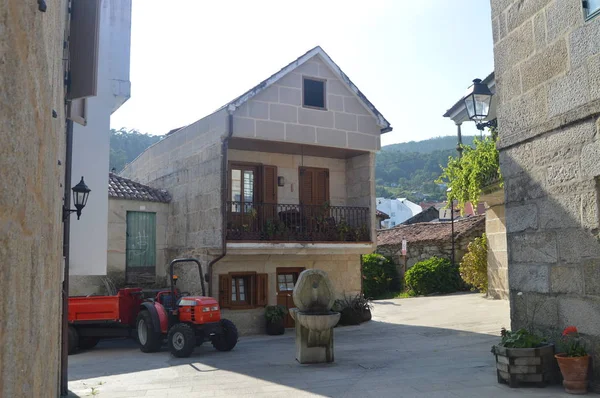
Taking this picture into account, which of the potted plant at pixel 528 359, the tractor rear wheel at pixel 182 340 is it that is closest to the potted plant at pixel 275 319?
the tractor rear wheel at pixel 182 340

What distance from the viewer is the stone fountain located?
8758 mm

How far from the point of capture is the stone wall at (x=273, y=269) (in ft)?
45.0

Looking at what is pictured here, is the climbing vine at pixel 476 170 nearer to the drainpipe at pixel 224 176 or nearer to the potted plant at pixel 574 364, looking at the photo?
the drainpipe at pixel 224 176

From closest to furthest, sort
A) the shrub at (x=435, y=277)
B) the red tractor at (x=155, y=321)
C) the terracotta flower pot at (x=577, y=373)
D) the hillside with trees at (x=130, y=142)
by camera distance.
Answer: the terracotta flower pot at (x=577, y=373) < the red tractor at (x=155, y=321) < the shrub at (x=435, y=277) < the hillside with trees at (x=130, y=142)

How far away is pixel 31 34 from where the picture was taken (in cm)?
146

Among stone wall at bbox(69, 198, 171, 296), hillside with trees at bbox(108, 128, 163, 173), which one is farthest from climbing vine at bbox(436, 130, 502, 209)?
hillside with trees at bbox(108, 128, 163, 173)

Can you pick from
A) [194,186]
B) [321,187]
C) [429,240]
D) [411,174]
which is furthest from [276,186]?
[411,174]

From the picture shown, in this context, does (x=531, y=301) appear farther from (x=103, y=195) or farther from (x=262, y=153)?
(x=262, y=153)

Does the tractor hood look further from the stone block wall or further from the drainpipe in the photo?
the stone block wall

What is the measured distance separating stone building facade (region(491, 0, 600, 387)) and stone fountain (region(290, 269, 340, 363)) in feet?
10.4

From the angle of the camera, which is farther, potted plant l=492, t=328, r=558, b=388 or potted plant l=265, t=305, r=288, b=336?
potted plant l=265, t=305, r=288, b=336

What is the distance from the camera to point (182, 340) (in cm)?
1012

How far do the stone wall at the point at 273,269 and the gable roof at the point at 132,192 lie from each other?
2.87 meters

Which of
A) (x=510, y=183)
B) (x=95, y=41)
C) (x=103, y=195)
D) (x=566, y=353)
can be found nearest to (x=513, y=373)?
(x=566, y=353)
